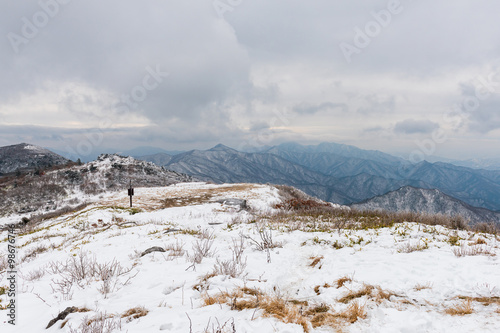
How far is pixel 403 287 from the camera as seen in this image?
4199 millimetres

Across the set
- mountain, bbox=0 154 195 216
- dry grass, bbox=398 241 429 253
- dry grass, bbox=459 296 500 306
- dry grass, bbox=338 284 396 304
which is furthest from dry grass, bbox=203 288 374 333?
mountain, bbox=0 154 195 216

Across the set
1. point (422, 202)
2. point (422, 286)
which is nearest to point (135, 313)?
point (422, 286)

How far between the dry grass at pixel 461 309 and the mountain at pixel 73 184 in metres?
47.1

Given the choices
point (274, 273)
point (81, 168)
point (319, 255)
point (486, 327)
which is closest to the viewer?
point (486, 327)

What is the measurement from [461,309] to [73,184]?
194 feet

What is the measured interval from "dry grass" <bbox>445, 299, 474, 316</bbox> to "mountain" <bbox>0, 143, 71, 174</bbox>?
473 ft

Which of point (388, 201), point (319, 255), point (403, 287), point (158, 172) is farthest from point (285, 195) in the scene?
point (388, 201)

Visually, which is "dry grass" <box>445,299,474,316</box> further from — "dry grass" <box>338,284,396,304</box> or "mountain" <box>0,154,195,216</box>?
"mountain" <box>0,154,195,216</box>

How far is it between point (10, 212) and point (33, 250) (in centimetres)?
3777

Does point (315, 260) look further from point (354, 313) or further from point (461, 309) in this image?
point (461, 309)

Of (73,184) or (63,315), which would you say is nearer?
(63,315)

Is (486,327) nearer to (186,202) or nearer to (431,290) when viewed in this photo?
(431,290)

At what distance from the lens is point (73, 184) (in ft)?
155

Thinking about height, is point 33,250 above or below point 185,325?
below
